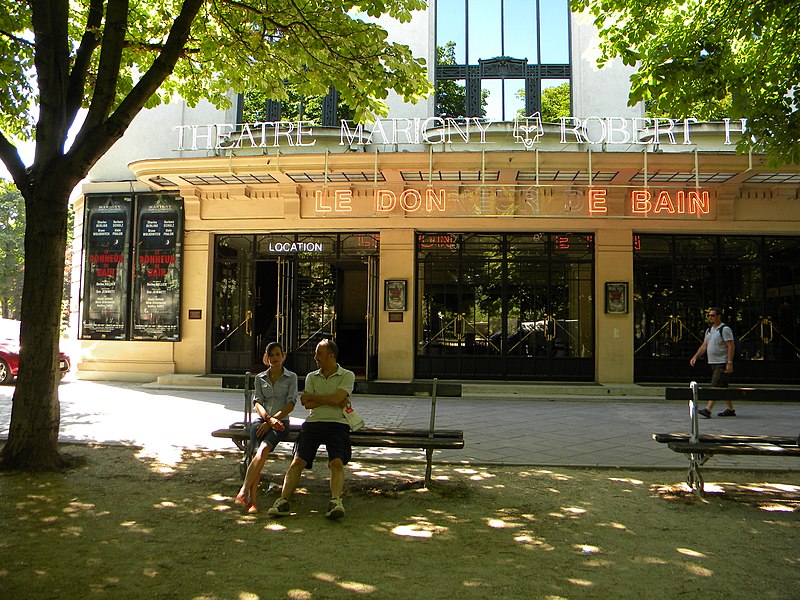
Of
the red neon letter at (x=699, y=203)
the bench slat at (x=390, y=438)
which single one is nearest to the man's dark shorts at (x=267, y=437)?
the bench slat at (x=390, y=438)

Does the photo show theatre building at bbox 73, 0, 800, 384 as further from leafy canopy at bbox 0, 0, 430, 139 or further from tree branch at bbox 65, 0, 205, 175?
tree branch at bbox 65, 0, 205, 175

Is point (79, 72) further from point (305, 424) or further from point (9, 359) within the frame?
point (9, 359)

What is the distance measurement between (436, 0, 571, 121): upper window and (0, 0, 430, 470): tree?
22.7ft

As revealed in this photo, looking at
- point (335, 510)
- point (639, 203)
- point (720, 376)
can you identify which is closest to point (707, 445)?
point (335, 510)

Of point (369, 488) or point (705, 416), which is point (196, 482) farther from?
point (705, 416)

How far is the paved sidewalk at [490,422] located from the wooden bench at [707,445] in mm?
912

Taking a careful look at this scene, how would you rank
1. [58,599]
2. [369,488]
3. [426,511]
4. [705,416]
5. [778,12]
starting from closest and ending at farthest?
[58,599] → [426,511] → [369,488] → [778,12] → [705,416]

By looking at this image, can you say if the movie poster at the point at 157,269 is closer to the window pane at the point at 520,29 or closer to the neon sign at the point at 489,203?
the neon sign at the point at 489,203

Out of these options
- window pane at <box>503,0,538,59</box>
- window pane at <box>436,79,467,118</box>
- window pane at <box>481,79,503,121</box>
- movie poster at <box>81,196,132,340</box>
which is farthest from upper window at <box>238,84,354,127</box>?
window pane at <box>503,0,538,59</box>

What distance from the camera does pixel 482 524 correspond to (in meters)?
4.76

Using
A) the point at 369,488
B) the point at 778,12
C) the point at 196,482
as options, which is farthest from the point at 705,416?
the point at 196,482

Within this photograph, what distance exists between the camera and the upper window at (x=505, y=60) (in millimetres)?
14789

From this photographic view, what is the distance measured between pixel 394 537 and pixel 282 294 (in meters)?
11.0

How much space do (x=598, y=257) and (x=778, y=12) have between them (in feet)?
23.7
